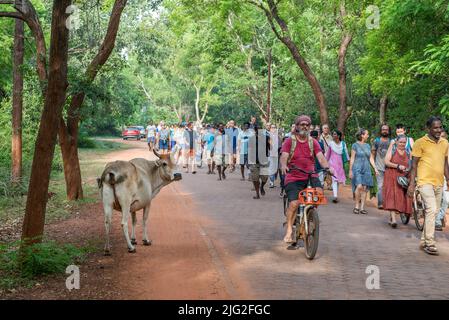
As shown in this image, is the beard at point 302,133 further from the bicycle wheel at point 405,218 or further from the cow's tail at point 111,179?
the bicycle wheel at point 405,218

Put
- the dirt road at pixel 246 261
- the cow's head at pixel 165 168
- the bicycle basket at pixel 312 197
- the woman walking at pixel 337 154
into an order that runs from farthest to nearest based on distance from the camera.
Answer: the woman walking at pixel 337 154, the cow's head at pixel 165 168, the bicycle basket at pixel 312 197, the dirt road at pixel 246 261

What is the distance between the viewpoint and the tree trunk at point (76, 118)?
13.7 meters

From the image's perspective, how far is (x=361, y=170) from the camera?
44.8 feet

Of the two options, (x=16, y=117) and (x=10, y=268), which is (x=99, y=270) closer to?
(x=10, y=268)

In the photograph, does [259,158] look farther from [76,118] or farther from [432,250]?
[432,250]

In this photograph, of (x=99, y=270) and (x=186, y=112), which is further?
(x=186, y=112)

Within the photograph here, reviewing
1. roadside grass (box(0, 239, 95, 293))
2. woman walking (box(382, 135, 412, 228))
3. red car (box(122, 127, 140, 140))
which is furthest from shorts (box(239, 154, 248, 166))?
red car (box(122, 127, 140, 140))

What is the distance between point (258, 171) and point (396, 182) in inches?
194

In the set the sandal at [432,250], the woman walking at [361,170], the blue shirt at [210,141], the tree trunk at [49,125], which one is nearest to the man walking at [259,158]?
the woman walking at [361,170]

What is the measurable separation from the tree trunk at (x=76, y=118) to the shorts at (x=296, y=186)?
245 inches

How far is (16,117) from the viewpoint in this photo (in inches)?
717

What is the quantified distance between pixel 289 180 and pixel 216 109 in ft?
209
